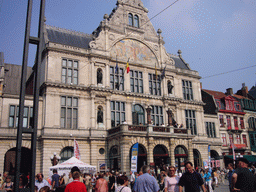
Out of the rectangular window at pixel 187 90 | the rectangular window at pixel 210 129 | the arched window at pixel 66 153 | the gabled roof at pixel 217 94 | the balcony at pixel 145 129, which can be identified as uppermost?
the gabled roof at pixel 217 94

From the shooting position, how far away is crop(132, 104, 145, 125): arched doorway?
1292 inches

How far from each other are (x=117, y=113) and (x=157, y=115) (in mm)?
5786

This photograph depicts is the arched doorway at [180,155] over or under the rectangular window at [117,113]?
under

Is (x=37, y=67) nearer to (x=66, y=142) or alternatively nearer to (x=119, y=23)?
(x=66, y=142)

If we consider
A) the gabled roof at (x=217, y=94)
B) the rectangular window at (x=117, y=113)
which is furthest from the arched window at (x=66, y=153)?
the gabled roof at (x=217, y=94)

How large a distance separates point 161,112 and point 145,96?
3.27 m

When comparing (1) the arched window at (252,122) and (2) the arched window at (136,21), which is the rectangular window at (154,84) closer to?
(2) the arched window at (136,21)

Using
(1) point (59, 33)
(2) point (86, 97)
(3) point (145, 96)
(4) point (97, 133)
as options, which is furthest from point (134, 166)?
(1) point (59, 33)

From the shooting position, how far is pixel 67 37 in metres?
32.7

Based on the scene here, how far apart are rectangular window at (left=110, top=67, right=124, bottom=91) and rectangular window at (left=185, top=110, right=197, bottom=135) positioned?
11.0 m

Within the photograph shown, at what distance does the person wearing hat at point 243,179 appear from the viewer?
6613 mm

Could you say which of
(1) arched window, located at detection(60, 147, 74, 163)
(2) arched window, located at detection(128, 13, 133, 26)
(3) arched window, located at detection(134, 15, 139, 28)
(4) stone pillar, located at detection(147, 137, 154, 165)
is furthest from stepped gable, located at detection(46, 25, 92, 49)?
(4) stone pillar, located at detection(147, 137, 154, 165)

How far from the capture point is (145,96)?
111ft

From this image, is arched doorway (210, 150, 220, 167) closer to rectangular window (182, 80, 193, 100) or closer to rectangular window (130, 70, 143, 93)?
rectangular window (182, 80, 193, 100)
